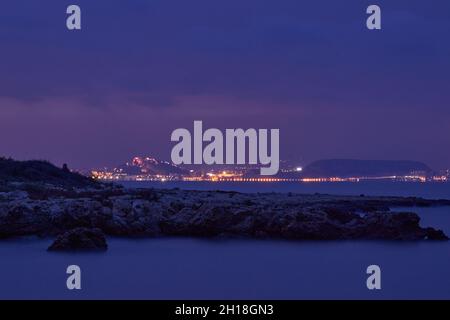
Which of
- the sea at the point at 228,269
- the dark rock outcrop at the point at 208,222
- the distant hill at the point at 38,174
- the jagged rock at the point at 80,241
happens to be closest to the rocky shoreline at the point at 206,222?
the dark rock outcrop at the point at 208,222

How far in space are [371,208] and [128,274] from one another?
33.9m

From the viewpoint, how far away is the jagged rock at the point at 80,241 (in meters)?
26.8

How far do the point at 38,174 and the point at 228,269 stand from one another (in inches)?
1300

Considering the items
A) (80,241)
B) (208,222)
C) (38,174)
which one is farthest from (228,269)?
(38,174)

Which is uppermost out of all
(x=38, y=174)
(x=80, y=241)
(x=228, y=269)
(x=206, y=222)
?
(x=38, y=174)

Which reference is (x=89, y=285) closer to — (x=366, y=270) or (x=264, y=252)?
(x=264, y=252)

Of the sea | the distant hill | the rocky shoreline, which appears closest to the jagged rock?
the sea

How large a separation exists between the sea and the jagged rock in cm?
40

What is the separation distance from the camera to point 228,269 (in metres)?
27.4

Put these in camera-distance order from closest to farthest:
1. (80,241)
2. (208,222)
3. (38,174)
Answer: (80,241)
(208,222)
(38,174)

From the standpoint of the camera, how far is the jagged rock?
26844mm

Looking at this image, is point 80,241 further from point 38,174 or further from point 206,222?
point 38,174

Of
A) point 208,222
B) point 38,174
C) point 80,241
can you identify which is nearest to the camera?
point 80,241
